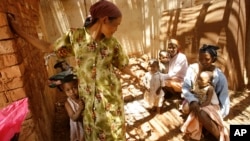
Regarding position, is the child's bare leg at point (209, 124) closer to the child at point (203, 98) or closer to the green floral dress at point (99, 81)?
the child at point (203, 98)

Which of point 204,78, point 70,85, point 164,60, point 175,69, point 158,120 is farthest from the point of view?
point 164,60

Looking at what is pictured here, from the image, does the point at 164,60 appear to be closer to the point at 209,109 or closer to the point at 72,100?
the point at 209,109

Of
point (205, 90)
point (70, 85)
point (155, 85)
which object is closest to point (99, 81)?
point (70, 85)

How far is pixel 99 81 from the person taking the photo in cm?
193

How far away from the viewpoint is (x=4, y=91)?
1.88m

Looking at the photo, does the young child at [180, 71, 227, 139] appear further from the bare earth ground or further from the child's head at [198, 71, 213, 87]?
the bare earth ground

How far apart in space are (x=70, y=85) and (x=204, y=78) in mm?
1858

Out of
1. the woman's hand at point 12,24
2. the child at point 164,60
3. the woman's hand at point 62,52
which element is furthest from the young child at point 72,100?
the child at point 164,60

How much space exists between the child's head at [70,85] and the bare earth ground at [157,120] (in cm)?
129

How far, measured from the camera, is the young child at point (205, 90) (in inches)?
121

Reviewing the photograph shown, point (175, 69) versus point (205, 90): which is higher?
point (175, 69)

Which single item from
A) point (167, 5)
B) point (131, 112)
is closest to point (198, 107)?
point (131, 112)

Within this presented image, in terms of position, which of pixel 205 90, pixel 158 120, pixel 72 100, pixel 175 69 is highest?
pixel 72 100

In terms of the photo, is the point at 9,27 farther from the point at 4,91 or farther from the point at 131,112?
the point at 131,112
